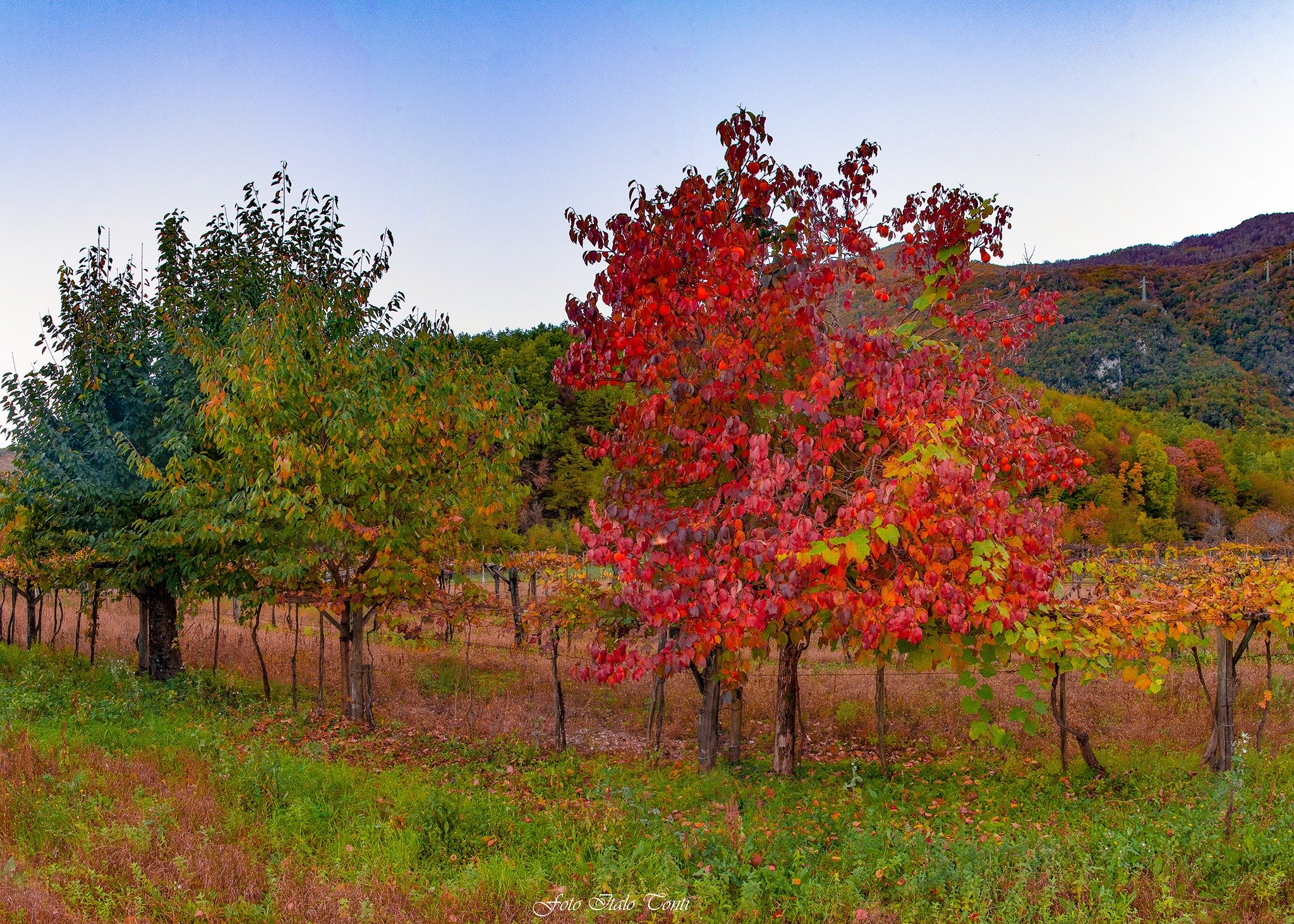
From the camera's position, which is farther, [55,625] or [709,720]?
[55,625]

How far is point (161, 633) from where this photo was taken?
44.8 ft

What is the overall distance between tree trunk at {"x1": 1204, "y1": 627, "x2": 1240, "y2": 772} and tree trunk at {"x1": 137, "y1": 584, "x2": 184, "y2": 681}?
49.7 feet

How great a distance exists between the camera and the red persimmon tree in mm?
5387

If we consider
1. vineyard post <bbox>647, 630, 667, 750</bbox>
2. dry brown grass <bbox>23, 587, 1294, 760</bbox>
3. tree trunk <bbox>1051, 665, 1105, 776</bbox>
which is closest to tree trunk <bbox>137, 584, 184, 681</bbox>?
dry brown grass <bbox>23, 587, 1294, 760</bbox>

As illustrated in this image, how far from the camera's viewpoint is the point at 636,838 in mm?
5754

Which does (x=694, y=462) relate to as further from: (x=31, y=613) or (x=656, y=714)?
(x=31, y=613)

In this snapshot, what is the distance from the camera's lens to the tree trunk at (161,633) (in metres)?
13.5

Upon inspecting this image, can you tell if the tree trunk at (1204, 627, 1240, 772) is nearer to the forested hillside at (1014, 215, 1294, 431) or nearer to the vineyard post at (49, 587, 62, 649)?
the vineyard post at (49, 587, 62, 649)

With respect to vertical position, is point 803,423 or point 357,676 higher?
point 803,423

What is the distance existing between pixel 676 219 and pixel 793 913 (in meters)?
5.12

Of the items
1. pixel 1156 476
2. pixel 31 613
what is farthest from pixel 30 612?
pixel 1156 476

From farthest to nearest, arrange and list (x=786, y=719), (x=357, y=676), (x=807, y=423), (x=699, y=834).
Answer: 1. (x=357, y=676)
2. (x=786, y=719)
3. (x=807, y=423)
4. (x=699, y=834)
